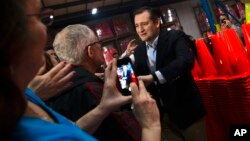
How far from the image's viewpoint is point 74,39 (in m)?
1.69

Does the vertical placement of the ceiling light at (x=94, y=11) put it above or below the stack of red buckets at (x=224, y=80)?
above

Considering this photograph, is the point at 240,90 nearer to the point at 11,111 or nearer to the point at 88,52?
the point at 88,52

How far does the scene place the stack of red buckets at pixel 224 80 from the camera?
257 cm

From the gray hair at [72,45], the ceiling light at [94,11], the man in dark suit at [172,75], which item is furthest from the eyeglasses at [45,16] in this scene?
the ceiling light at [94,11]

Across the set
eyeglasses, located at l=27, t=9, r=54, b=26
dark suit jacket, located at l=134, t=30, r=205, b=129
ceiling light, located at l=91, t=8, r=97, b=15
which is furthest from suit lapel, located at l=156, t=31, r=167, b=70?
ceiling light, located at l=91, t=8, r=97, b=15

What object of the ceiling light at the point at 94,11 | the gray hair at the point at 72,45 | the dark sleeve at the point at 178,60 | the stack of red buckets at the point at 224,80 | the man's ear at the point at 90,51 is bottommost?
the stack of red buckets at the point at 224,80

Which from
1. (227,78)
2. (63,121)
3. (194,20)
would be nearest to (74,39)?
(63,121)

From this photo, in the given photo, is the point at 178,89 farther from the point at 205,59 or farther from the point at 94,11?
the point at 94,11

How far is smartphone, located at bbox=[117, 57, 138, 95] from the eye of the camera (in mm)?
1542

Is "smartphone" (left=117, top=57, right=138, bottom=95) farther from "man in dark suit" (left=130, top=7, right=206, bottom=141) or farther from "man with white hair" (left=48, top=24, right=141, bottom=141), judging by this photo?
"man in dark suit" (left=130, top=7, right=206, bottom=141)

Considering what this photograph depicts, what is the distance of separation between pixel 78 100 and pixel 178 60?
3.67 ft

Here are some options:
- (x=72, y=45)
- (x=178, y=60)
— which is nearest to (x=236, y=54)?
(x=178, y=60)

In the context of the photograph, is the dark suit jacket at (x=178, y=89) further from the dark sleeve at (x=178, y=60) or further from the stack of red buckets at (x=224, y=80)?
the stack of red buckets at (x=224, y=80)

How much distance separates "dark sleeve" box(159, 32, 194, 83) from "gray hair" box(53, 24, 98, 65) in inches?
32.8
